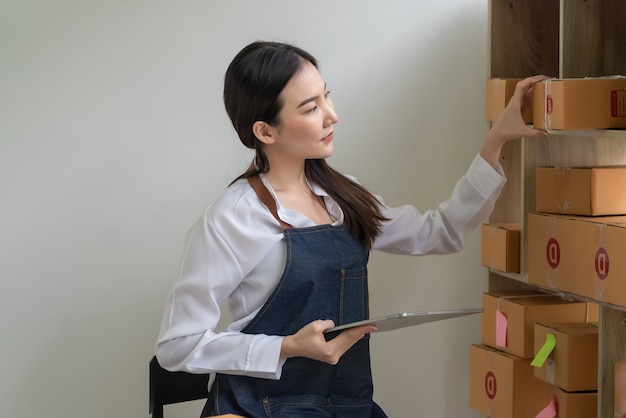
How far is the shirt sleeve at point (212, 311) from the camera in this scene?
1617 millimetres

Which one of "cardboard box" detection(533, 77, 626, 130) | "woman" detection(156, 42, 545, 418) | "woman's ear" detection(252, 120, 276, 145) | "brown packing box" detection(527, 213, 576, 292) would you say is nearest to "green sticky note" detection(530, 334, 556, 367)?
"brown packing box" detection(527, 213, 576, 292)

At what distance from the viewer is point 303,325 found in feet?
5.57

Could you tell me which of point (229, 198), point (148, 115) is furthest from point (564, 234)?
point (148, 115)

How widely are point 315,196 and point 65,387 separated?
92 cm

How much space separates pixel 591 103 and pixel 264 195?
0.63 metres

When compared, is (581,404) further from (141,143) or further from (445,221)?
(141,143)

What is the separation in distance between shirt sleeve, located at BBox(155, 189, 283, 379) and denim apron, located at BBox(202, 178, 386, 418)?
6 cm

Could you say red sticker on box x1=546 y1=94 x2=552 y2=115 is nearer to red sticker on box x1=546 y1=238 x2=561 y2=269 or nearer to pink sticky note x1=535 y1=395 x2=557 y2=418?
red sticker on box x1=546 y1=238 x2=561 y2=269

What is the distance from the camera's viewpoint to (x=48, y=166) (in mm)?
2246

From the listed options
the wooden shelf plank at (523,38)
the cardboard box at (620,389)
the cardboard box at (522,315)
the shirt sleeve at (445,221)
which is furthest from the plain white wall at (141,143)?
the cardboard box at (620,389)

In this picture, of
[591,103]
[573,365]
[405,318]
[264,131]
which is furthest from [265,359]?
[591,103]

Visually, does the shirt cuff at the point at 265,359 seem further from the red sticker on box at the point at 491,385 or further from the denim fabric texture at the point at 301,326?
the red sticker on box at the point at 491,385

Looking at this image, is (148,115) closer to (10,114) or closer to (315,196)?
(10,114)

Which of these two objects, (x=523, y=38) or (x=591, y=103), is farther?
(x=523, y=38)
